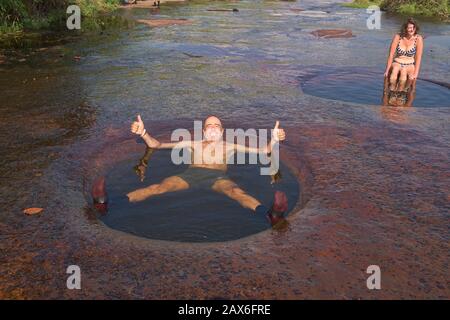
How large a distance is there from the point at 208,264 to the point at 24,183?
2.50 meters

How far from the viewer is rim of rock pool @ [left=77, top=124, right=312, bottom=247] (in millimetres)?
3732

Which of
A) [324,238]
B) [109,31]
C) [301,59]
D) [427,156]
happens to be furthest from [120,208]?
[109,31]

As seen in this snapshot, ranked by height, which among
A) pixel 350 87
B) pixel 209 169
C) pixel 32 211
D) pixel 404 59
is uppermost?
pixel 404 59

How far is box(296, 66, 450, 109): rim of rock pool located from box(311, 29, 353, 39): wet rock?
479cm

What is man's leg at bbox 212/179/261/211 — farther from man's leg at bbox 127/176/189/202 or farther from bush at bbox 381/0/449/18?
bush at bbox 381/0/449/18

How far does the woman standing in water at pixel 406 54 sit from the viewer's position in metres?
8.11

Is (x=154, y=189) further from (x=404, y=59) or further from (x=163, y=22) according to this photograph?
(x=163, y=22)

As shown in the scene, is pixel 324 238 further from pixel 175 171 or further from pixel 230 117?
pixel 230 117

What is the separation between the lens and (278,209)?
154 inches

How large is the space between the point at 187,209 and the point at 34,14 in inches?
564

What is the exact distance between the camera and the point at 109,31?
1476 cm

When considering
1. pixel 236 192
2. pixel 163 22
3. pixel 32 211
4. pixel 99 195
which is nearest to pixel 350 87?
pixel 236 192

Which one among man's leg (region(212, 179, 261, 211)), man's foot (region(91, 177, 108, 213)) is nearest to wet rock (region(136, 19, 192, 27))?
man's leg (region(212, 179, 261, 211))

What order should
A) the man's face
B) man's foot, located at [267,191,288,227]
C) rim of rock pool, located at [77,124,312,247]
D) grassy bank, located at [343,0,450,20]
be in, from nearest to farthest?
rim of rock pool, located at [77,124,312,247], man's foot, located at [267,191,288,227], the man's face, grassy bank, located at [343,0,450,20]
